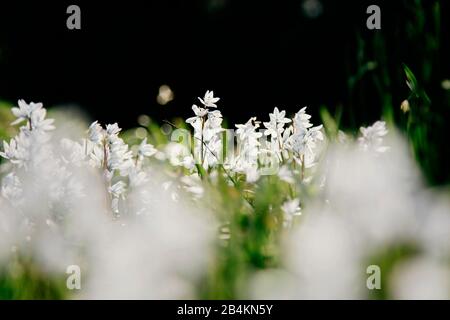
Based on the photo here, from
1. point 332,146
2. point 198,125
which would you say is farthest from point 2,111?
point 332,146

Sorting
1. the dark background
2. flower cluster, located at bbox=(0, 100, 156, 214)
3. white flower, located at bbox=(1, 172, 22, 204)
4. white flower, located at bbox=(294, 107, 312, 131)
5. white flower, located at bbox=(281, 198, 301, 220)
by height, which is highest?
the dark background

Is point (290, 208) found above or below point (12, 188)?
→ below

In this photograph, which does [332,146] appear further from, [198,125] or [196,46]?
[196,46]

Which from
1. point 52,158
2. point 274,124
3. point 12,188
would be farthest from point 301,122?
point 12,188

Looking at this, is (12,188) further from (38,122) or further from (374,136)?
(374,136)

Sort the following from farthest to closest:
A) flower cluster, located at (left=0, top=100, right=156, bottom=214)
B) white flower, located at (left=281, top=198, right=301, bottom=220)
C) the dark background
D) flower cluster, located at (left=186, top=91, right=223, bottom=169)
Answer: the dark background < flower cluster, located at (left=186, top=91, right=223, bottom=169) < flower cluster, located at (left=0, top=100, right=156, bottom=214) < white flower, located at (left=281, top=198, right=301, bottom=220)

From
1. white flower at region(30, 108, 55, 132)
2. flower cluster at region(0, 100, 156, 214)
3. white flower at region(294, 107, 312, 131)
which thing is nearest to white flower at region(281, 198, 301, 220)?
white flower at region(294, 107, 312, 131)

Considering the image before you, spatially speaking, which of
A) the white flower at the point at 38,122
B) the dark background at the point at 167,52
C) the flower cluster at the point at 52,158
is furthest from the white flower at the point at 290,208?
the dark background at the point at 167,52

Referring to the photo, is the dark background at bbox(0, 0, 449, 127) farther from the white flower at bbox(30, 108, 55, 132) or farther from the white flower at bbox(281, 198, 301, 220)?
the white flower at bbox(281, 198, 301, 220)
